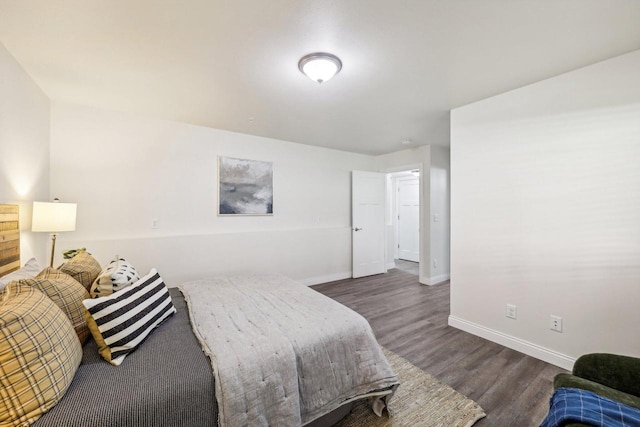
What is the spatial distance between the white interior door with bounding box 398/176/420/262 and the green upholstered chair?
533cm

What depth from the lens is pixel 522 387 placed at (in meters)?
1.95

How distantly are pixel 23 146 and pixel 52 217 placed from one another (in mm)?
606

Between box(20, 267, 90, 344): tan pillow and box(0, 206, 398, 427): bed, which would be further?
box(20, 267, 90, 344): tan pillow

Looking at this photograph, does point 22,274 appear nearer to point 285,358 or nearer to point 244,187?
point 285,358

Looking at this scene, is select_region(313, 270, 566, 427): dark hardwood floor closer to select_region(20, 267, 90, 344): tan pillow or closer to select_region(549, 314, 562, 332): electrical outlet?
select_region(549, 314, 562, 332): electrical outlet

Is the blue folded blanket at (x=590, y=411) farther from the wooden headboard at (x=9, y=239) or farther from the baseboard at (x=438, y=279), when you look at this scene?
the baseboard at (x=438, y=279)

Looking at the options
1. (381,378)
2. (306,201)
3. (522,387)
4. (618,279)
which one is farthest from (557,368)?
(306,201)

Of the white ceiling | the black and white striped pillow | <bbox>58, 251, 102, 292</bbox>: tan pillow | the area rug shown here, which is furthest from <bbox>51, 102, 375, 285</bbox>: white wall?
the area rug

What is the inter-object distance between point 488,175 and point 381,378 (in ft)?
7.10

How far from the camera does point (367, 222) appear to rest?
511cm

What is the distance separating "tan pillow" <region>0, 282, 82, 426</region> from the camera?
873 mm

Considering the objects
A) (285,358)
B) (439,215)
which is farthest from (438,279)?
(285,358)

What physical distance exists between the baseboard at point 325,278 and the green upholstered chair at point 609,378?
11.1ft

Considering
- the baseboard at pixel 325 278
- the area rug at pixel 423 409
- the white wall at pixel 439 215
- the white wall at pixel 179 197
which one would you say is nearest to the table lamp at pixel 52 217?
the white wall at pixel 179 197
